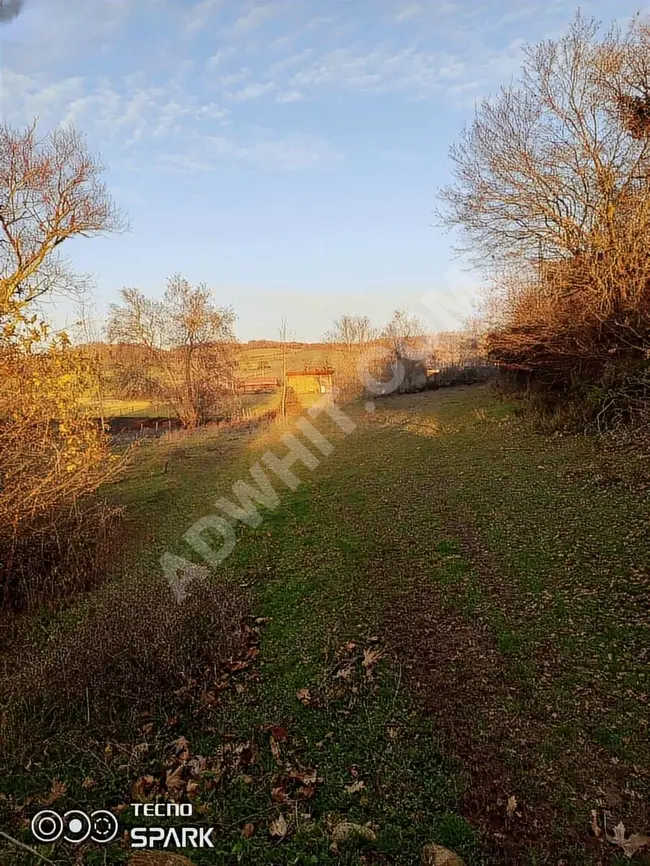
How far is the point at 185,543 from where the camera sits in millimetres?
7297

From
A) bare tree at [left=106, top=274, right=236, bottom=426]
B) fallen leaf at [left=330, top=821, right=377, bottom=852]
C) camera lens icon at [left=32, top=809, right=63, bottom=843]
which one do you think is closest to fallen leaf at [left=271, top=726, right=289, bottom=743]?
fallen leaf at [left=330, top=821, right=377, bottom=852]

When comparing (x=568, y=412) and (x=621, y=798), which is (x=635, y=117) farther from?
(x=621, y=798)

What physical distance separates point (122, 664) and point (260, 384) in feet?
96.6

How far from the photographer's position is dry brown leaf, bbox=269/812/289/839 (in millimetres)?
2480

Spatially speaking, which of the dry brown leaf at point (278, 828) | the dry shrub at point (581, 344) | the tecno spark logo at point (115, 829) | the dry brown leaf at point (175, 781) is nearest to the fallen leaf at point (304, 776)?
the dry brown leaf at point (278, 828)

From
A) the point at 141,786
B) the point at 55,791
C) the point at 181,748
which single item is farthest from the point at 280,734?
the point at 55,791

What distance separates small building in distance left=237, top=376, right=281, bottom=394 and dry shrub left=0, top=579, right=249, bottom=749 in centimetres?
2607

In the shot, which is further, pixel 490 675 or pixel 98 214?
pixel 98 214

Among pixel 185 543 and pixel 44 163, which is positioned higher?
pixel 44 163

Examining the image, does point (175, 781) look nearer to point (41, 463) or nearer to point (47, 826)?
point (47, 826)

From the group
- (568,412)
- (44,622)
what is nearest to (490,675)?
(44,622)

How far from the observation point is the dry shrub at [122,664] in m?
3.56

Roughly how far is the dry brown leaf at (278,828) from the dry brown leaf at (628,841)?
149 cm

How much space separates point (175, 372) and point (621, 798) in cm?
2486
